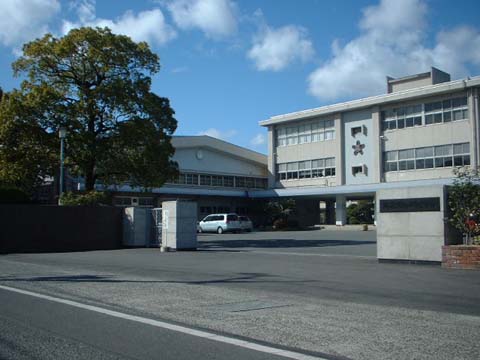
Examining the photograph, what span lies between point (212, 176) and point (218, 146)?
3338 mm

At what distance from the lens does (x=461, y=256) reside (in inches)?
567

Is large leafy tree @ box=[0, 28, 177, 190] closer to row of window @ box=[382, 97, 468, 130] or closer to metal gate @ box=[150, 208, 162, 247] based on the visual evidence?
metal gate @ box=[150, 208, 162, 247]

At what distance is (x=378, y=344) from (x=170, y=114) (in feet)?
82.4

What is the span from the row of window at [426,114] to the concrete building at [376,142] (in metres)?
0.08

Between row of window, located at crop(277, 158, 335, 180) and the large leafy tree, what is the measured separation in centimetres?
3037

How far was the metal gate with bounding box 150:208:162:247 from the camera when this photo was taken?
27766 millimetres

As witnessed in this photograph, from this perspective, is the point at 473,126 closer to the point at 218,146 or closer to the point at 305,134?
the point at 305,134

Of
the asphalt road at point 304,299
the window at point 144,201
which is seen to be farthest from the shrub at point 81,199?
the window at point 144,201

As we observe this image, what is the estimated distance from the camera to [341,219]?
54.5m

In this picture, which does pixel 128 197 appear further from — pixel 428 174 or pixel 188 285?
pixel 188 285

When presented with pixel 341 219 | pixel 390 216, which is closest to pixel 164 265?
pixel 390 216

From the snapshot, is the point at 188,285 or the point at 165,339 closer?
the point at 165,339

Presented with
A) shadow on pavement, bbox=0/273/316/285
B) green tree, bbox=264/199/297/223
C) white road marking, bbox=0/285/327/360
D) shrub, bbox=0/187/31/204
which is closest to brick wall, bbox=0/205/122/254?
shrub, bbox=0/187/31/204

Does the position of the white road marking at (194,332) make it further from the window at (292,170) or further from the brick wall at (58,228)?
the window at (292,170)
